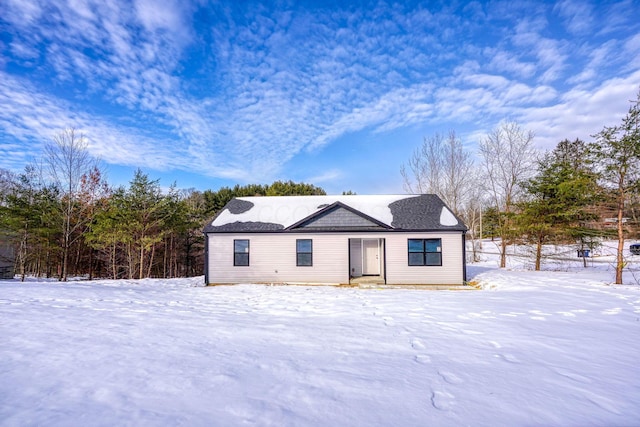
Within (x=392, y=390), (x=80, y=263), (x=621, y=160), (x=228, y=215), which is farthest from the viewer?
(x=80, y=263)

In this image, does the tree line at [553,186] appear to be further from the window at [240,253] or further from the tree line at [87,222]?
the tree line at [87,222]

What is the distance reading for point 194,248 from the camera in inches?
1019

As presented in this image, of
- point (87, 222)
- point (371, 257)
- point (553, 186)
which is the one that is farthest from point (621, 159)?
point (87, 222)

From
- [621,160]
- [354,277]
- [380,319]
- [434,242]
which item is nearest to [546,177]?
[621,160]

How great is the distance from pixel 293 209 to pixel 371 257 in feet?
16.0

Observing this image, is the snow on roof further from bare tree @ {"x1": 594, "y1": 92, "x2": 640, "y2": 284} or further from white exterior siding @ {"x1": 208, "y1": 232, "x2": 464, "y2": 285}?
bare tree @ {"x1": 594, "y1": 92, "x2": 640, "y2": 284}

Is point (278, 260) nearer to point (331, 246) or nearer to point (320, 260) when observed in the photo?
point (320, 260)

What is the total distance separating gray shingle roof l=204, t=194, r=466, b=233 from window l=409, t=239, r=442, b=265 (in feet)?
2.01

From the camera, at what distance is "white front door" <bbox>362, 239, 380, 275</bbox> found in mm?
15227

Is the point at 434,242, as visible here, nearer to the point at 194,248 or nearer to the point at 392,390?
the point at 392,390

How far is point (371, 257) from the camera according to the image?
1534 cm

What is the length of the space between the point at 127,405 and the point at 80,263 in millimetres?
25159

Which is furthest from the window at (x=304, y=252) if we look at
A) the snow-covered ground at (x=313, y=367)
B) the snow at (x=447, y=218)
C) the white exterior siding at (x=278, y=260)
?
the snow-covered ground at (x=313, y=367)

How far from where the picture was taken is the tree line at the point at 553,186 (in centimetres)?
1075
